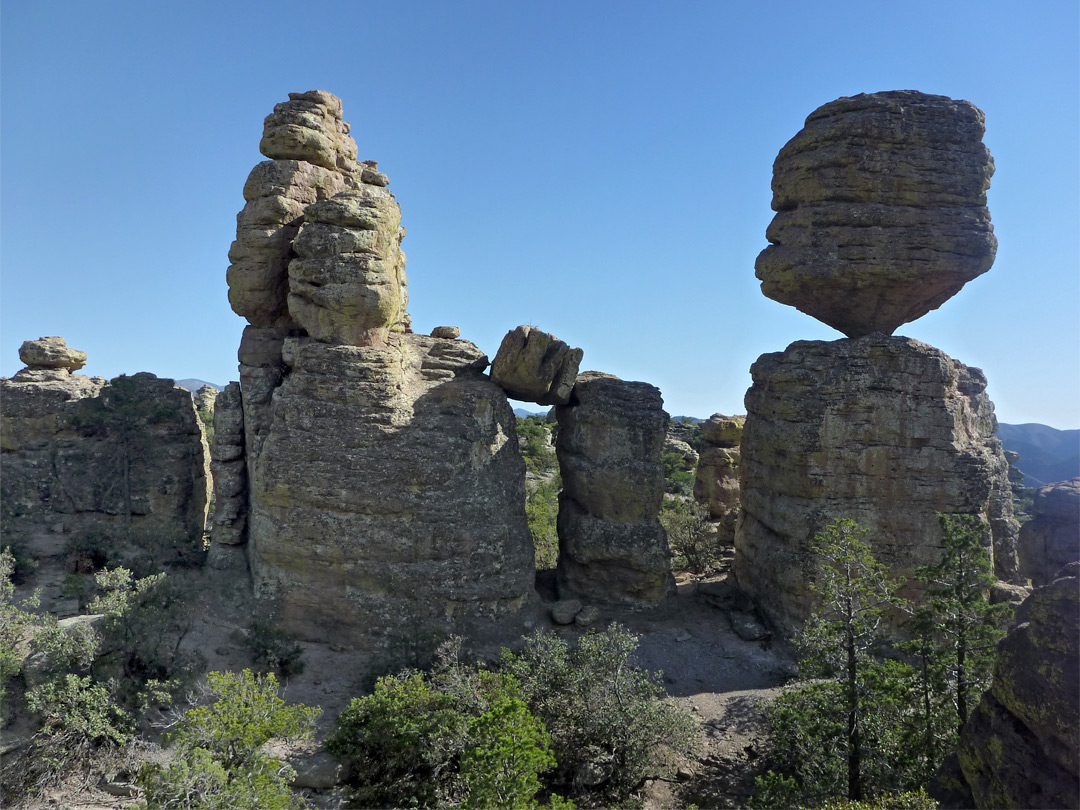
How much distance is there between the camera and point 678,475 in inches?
1467

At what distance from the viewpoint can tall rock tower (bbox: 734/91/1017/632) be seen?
1766cm

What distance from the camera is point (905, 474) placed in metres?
17.6

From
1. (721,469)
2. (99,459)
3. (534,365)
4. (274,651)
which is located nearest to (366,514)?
(274,651)

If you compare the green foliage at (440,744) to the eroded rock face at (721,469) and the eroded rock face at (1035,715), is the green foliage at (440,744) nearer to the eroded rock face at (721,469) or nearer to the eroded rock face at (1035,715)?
the eroded rock face at (1035,715)

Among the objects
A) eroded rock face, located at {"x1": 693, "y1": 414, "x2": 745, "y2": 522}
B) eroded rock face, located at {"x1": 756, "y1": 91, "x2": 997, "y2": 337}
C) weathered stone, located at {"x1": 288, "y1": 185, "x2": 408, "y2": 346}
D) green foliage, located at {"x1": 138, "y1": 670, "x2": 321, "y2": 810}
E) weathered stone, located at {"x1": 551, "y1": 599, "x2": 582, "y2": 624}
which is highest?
eroded rock face, located at {"x1": 756, "y1": 91, "x2": 997, "y2": 337}

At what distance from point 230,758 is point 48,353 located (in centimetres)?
1567

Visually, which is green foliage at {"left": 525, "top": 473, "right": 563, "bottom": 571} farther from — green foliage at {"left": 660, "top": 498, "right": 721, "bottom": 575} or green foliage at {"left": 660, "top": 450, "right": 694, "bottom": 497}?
green foliage at {"left": 660, "top": 450, "right": 694, "bottom": 497}

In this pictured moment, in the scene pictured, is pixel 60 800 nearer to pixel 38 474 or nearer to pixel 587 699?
pixel 587 699

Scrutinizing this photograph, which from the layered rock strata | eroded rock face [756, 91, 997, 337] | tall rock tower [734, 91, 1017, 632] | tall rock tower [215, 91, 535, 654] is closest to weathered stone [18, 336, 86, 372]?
tall rock tower [215, 91, 535, 654]

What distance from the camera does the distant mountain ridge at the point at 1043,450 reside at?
6144 centimetres

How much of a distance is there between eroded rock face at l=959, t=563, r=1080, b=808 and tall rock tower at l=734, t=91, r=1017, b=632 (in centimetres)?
874

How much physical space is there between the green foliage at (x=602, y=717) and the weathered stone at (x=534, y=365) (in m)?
7.09

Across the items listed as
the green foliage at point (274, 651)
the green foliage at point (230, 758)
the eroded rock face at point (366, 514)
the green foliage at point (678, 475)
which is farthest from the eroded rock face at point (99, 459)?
the green foliage at point (678, 475)

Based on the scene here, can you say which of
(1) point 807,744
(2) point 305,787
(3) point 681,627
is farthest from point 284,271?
(1) point 807,744
